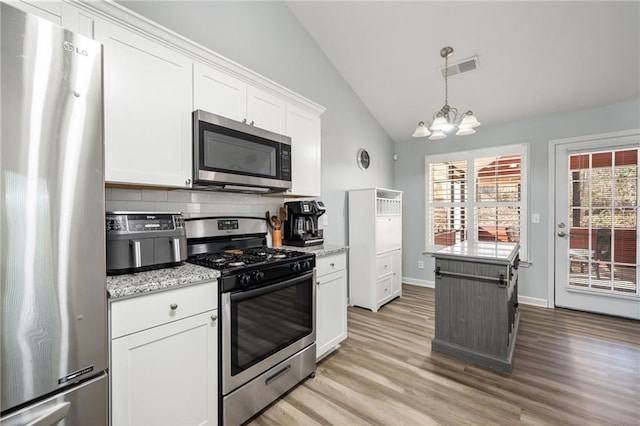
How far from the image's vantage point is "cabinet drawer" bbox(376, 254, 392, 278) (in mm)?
3525

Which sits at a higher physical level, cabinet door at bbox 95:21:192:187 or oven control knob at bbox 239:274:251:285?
cabinet door at bbox 95:21:192:187

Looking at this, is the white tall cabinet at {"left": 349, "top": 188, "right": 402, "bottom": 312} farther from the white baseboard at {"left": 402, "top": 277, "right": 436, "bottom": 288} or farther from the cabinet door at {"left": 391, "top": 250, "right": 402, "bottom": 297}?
the white baseboard at {"left": 402, "top": 277, "right": 436, "bottom": 288}

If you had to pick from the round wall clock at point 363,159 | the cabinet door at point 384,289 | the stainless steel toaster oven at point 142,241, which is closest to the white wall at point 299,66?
the round wall clock at point 363,159

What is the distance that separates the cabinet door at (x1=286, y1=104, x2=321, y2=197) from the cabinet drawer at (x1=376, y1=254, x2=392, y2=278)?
4.66ft

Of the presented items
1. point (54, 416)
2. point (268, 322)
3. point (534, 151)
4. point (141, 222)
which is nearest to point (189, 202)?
point (141, 222)

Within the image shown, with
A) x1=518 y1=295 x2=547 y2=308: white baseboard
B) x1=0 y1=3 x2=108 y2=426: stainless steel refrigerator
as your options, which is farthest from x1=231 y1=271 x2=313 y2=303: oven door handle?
x1=518 y1=295 x2=547 y2=308: white baseboard

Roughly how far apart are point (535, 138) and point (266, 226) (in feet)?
12.1

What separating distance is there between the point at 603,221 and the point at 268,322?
4037 mm

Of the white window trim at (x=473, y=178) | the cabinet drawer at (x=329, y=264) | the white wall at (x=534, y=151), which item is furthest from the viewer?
the white window trim at (x=473, y=178)

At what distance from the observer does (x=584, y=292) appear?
3.41 m

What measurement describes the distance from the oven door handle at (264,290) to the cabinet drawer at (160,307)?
0.12m

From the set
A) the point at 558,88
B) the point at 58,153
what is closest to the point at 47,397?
the point at 58,153

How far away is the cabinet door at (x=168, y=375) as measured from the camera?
1168 millimetres

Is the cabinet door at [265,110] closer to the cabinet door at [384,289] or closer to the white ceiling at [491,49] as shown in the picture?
the white ceiling at [491,49]
